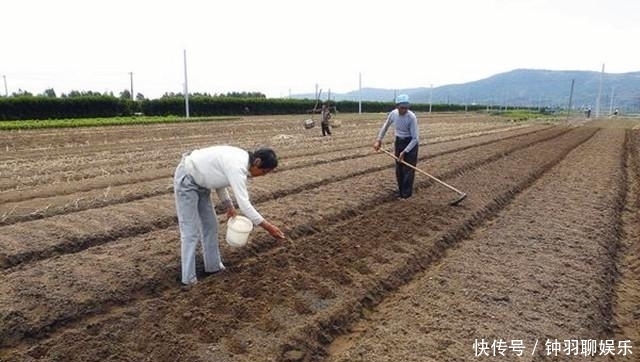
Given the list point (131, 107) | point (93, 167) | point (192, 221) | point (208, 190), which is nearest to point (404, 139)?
point (208, 190)

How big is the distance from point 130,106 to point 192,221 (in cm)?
3373

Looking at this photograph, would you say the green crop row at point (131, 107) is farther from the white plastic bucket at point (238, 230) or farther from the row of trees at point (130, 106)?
the white plastic bucket at point (238, 230)

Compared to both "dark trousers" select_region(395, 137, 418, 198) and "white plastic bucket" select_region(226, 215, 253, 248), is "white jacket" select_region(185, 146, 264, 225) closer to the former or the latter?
"white plastic bucket" select_region(226, 215, 253, 248)

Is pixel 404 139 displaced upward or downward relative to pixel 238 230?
upward

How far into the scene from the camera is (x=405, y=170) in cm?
950

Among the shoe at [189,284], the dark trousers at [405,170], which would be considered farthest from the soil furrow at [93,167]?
the shoe at [189,284]

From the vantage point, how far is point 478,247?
6652 mm

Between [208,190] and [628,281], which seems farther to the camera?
[628,281]

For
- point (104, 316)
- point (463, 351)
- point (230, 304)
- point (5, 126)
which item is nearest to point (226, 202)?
point (230, 304)

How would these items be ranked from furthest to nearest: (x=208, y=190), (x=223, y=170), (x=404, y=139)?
(x=404, y=139), (x=208, y=190), (x=223, y=170)

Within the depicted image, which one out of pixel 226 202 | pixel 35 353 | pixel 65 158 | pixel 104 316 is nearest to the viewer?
pixel 35 353

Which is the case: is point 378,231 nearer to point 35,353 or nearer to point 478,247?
point 478,247

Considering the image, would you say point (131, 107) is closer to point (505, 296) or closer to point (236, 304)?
point (236, 304)

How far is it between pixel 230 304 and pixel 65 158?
11209 millimetres
